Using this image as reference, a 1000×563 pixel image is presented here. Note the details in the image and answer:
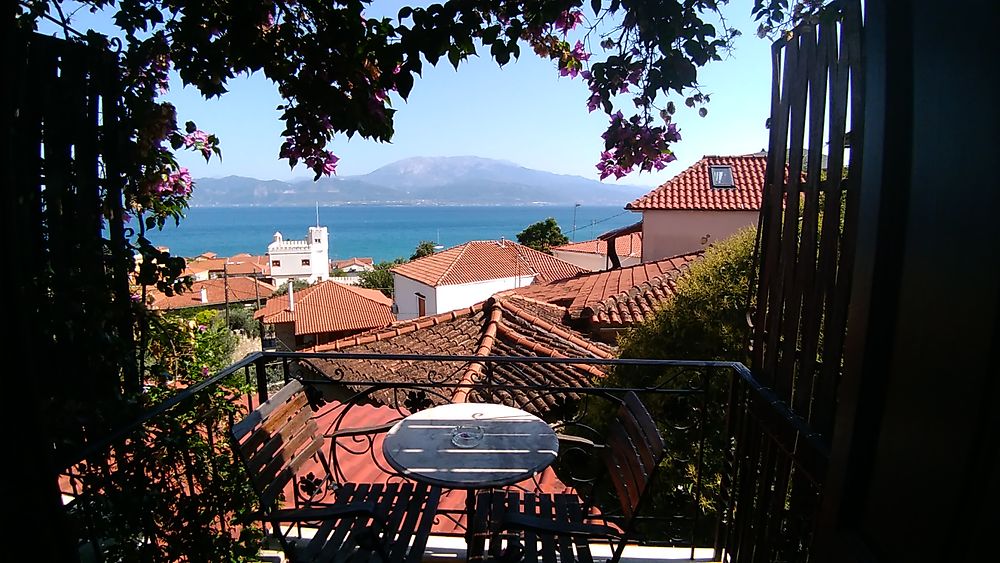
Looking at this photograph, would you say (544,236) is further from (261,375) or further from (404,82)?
(404,82)

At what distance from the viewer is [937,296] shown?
64cm

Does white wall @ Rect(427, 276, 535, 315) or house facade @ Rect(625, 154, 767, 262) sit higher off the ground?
house facade @ Rect(625, 154, 767, 262)

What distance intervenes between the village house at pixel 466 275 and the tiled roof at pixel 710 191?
858cm

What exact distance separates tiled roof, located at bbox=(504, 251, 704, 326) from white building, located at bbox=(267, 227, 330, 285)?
50841mm

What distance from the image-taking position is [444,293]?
865 inches

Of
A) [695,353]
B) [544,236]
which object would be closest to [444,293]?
[695,353]

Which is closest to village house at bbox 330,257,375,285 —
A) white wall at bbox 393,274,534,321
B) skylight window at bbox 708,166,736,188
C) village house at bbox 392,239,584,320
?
village house at bbox 392,239,584,320

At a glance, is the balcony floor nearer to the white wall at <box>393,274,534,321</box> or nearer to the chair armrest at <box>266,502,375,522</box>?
the chair armrest at <box>266,502,375,522</box>

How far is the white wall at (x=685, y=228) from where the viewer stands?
50.4 ft

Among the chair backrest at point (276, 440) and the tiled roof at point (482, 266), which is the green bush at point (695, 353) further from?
the tiled roof at point (482, 266)

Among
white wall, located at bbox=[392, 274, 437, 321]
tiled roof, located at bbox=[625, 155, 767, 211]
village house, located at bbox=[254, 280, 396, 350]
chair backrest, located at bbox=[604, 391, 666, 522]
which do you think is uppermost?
tiled roof, located at bbox=[625, 155, 767, 211]

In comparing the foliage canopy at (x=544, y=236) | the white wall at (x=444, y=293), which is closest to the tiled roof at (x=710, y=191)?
the white wall at (x=444, y=293)

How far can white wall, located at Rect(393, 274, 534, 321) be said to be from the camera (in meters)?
22.0

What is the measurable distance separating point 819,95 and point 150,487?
2.66 m
